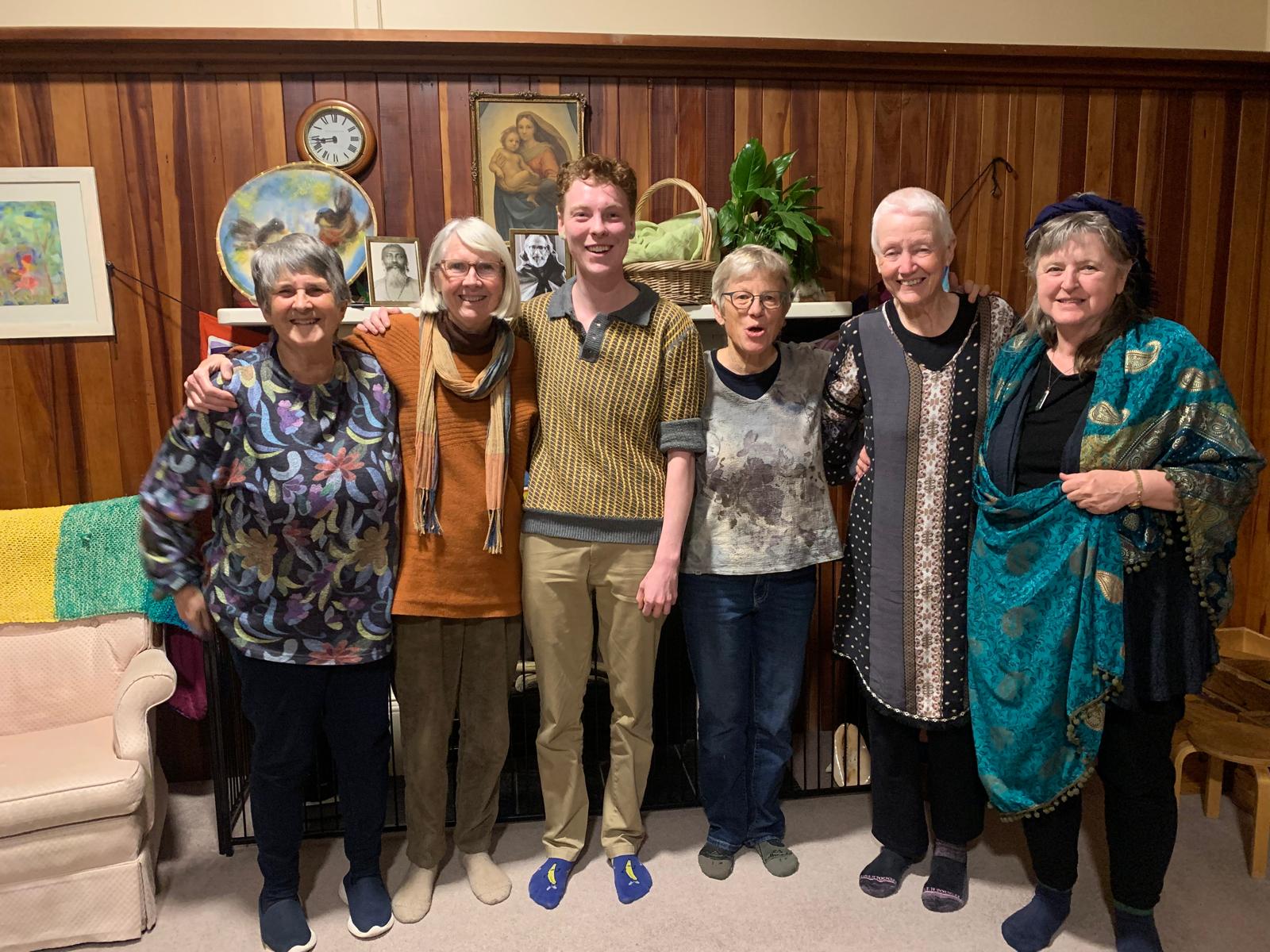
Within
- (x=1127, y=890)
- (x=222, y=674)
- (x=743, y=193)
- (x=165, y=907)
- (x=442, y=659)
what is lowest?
(x=165, y=907)

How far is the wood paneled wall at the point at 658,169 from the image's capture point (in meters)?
2.44

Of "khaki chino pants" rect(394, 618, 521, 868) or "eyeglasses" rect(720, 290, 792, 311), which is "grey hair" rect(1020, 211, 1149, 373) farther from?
"khaki chino pants" rect(394, 618, 521, 868)

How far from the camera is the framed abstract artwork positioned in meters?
2.42

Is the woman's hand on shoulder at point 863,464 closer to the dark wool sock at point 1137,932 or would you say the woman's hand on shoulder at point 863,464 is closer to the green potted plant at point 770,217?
the green potted plant at point 770,217

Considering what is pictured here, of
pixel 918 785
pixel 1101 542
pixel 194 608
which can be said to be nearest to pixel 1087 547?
pixel 1101 542

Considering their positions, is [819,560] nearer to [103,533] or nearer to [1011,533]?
[1011,533]

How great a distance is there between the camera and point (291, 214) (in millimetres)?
2441

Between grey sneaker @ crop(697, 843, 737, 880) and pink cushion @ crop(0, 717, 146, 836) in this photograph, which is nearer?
pink cushion @ crop(0, 717, 146, 836)

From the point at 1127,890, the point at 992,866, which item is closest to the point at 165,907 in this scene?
the point at 992,866

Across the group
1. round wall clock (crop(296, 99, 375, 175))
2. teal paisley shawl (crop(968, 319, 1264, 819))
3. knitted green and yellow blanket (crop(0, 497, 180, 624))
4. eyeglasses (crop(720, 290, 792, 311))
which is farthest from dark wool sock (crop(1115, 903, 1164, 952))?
round wall clock (crop(296, 99, 375, 175))

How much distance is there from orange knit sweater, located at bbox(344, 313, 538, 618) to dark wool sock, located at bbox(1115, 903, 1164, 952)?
1.46 metres

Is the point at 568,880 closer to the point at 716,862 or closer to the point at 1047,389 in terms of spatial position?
the point at 716,862

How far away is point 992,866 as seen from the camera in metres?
2.12

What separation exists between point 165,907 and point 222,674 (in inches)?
21.4
